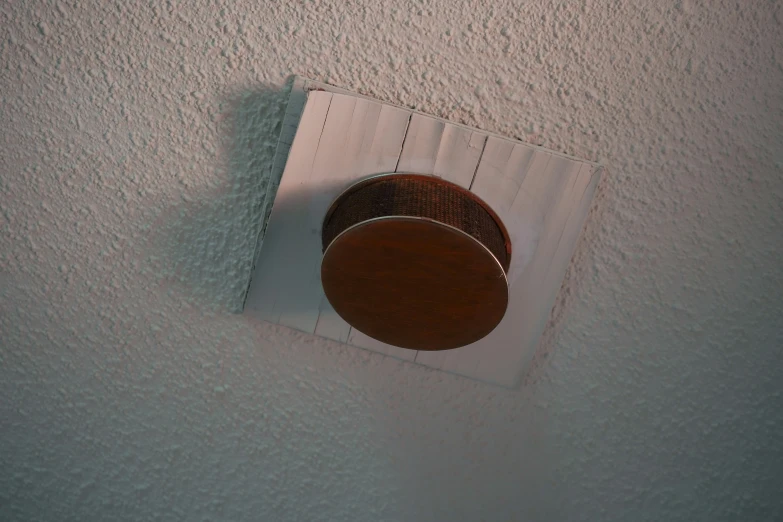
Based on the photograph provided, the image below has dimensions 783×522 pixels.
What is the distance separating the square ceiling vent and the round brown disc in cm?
6

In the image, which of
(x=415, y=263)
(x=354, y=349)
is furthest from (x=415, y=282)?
(x=354, y=349)

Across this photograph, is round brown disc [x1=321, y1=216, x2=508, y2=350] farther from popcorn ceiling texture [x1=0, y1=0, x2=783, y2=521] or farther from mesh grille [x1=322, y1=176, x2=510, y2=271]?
popcorn ceiling texture [x1=0, y1=0, x2=783, y2=521]

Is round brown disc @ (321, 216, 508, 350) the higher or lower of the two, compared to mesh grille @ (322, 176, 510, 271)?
lower

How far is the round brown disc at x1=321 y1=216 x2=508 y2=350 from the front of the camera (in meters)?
0.50

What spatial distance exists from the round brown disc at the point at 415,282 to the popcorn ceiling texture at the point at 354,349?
0.49ft

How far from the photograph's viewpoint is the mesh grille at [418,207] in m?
0.51

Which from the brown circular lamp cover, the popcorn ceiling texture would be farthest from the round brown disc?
the popcorn ceiling texture

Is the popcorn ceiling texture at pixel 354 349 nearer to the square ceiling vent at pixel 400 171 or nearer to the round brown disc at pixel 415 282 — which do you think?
the square ceiling vent at pixel 400 171

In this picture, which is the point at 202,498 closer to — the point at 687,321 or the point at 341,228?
the point at 341,228

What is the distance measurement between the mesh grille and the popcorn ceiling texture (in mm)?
83

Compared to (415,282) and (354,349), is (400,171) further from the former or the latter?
(354,349)

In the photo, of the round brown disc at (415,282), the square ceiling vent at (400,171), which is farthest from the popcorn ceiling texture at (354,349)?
the round brown disc at (415,282)

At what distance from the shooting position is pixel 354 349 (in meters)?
0.69

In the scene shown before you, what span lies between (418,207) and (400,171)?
7 cm
